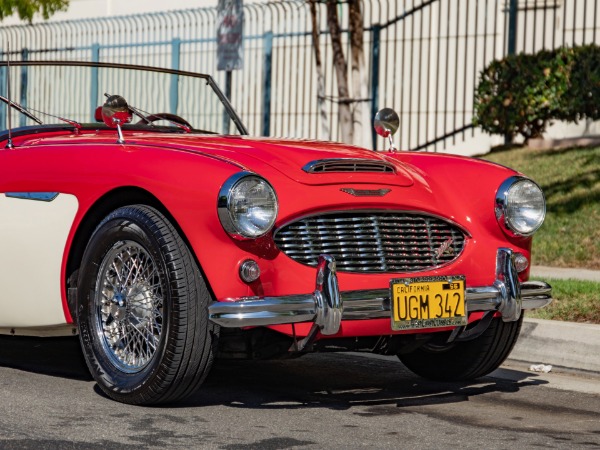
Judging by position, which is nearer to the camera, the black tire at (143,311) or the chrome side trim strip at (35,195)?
the black tire at (143,311)

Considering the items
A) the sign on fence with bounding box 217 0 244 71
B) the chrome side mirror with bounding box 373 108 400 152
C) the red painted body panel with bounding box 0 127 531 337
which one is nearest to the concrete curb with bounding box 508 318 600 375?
the red painted body panel with bounding box 0 127 531 337

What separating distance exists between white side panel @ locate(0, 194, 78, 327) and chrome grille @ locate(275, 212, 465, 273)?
3.43ft

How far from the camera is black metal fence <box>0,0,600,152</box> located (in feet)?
51.8

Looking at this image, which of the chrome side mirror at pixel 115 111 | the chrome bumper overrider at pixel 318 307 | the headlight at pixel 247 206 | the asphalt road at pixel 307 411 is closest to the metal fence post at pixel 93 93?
the chrome side mirror at pixel 115 111

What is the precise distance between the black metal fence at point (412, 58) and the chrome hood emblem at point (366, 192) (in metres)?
9.79

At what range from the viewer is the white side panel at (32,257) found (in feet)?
17.9

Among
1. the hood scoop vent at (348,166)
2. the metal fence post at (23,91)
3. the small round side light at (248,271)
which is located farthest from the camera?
the metal fence post at (23,91)

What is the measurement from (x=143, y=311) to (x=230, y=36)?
6.25m

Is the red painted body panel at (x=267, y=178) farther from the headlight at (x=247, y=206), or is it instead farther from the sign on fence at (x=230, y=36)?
the sign on fence at (x=230, y=36)

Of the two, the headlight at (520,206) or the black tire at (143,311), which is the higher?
the headlight at (520,206)

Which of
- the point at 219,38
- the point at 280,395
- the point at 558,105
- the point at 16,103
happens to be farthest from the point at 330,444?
the point at 558,105

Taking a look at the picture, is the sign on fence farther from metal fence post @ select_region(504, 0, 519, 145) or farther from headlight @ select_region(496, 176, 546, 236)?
headlight @ select_region(496, 176, 546, 236)

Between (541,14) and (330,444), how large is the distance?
12.3 metres

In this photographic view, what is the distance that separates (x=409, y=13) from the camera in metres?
16.4
